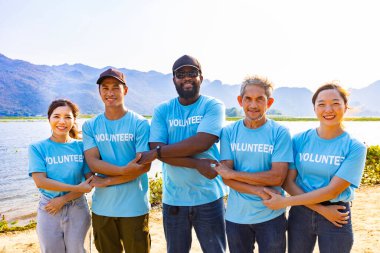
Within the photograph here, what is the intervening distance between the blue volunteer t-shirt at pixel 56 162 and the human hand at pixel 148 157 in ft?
2.81

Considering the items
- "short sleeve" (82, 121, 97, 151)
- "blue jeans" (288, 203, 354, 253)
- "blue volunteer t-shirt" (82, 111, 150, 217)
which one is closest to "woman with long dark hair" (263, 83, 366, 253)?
"blue jeans" (288, 203, 354, 253)

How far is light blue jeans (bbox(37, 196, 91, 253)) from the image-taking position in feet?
12.7

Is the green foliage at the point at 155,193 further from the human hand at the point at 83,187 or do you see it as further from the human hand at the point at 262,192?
the human hand at the point at 262,192

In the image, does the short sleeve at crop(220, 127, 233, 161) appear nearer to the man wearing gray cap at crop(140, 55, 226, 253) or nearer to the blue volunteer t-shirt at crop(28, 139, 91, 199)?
the man wearing gray cap at crop(140, 55, 226, 253)

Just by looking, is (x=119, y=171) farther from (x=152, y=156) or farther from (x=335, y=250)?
(x=335, y=250)

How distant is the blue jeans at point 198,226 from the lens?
3.76 m

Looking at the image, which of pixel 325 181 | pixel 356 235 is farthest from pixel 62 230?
pixel 356 235

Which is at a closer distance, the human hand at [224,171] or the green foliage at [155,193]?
the human hand at [224,171]

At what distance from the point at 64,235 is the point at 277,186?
8.30 ft

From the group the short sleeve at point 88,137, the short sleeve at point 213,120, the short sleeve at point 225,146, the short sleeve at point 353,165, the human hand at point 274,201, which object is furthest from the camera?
the short sleeve at point 88,137

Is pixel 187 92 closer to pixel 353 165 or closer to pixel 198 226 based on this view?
pixel 198 226

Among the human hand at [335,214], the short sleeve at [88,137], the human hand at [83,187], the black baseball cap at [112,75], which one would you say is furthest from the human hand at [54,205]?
the human hand at [335,214]

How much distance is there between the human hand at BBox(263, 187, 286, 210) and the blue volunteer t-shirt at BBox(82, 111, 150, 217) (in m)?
1.51

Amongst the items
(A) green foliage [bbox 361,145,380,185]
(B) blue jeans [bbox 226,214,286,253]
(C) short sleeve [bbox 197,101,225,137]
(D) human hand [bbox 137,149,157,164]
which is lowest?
(A) green foliage [bbox 361,145,380,185]
